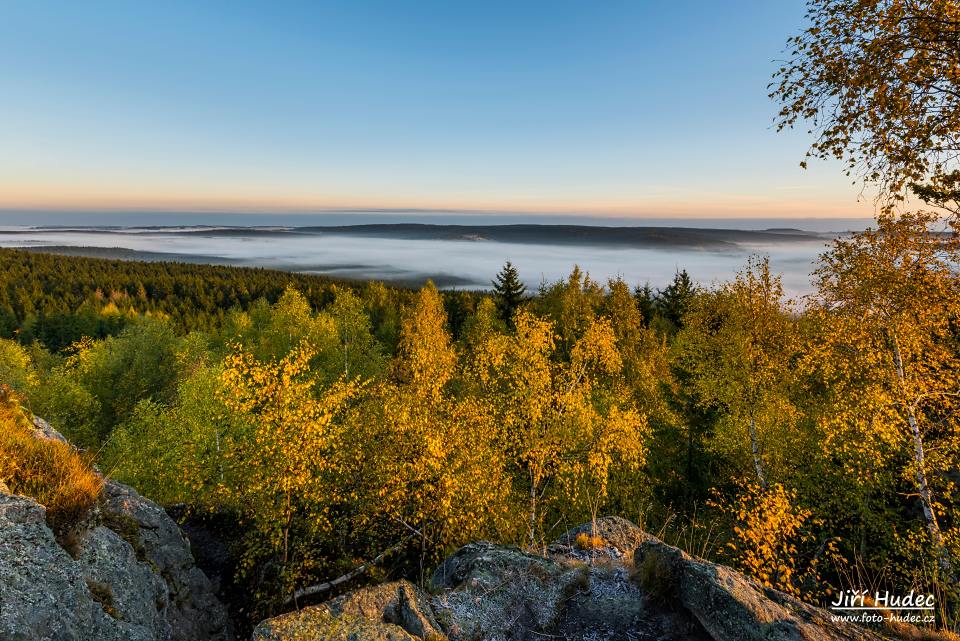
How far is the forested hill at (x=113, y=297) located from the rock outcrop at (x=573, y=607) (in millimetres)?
61730

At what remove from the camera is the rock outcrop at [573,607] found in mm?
6664

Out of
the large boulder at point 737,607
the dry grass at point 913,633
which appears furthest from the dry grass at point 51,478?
the dry grass at point 913,633

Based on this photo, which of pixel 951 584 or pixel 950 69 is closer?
pixel 950 69

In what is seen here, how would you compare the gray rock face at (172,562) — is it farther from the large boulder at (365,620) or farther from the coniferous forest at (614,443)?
the large boulder at (365,620)

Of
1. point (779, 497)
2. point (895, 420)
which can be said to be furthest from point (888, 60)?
point (895, 420)

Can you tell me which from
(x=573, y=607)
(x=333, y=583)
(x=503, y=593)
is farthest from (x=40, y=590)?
(x=573, y=607)

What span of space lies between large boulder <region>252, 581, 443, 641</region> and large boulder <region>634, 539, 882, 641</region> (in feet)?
15.2

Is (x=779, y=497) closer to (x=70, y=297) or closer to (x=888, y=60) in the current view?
(x=888, y=60)

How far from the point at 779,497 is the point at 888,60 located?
1023 centimetres

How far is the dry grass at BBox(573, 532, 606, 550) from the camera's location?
10727 millimetres

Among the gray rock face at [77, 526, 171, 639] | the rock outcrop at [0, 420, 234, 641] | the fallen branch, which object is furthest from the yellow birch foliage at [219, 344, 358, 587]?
the gray rock face at [77, 526, 171, 639]

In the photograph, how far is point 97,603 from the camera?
6.90m

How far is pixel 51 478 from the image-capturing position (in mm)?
7781

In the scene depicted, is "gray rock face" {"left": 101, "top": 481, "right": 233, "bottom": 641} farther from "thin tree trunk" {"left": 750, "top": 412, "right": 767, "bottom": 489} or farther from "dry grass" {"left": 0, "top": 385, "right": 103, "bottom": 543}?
"thin tree trunk" {"left": 750, "top": 412, "right": 767, "bottom": 489}
